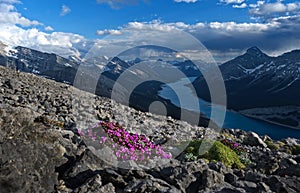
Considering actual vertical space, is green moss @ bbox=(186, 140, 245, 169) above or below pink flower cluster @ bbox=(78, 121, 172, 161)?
below

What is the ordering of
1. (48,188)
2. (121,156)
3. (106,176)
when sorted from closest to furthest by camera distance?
1. (48,188)
2. (106,176)
3. (121,156)

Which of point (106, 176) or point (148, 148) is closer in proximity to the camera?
point (106, 176)

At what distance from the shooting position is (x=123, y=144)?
572 inches

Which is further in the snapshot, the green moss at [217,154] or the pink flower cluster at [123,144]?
the green moss at [217,154]

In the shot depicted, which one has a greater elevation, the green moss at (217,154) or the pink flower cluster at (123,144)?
the pink flower cluster at (123,144)

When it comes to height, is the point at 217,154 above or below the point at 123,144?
below

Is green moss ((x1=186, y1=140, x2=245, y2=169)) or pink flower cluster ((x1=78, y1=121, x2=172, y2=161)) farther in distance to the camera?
green moss ((x1=186, y1=140, x2=245, y2=169))

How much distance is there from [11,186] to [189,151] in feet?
Result: 39.2

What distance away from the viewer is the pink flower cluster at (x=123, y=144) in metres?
13.2

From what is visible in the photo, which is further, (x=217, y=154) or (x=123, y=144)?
(x=217, y=154)

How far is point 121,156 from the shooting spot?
12914mm

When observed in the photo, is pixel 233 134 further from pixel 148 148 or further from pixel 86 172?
pixel 86 172

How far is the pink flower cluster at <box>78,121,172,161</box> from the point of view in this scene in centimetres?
1325

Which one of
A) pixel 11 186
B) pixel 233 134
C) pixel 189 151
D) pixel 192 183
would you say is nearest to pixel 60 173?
pixel 11 186
